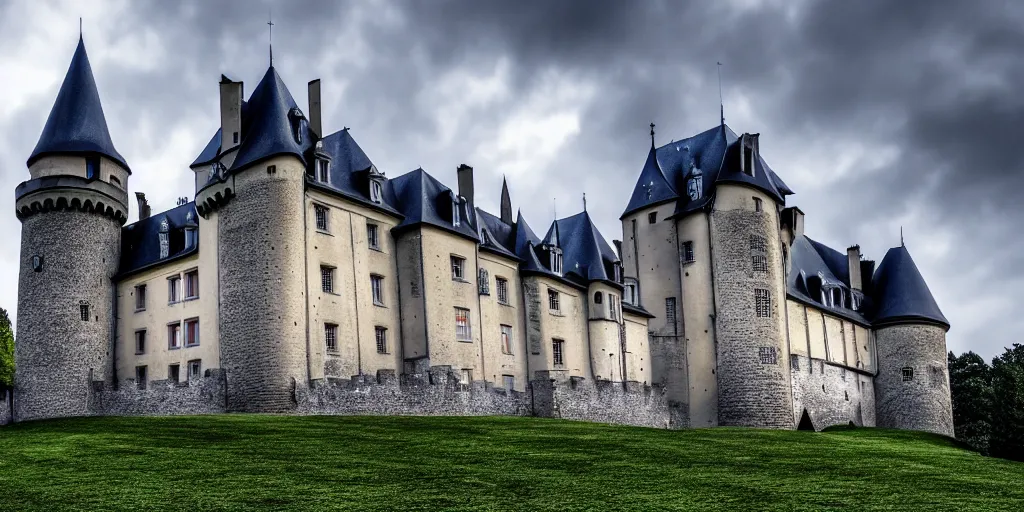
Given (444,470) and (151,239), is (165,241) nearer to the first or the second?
(151,239)

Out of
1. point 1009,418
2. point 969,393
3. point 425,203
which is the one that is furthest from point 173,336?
point 969,393

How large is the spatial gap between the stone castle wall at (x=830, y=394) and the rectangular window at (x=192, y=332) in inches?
1226

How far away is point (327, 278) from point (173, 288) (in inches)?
357

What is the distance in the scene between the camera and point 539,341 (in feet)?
191

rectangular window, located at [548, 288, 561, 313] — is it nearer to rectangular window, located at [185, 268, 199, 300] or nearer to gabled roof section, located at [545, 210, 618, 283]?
gabled roof section, located at [545, 210, 618, 283]

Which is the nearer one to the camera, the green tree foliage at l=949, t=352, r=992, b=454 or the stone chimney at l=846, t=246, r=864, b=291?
the stone chimney at l=846, t=246, r=864, b=291

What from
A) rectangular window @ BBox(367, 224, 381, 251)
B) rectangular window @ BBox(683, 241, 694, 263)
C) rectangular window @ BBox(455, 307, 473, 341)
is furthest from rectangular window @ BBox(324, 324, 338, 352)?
rectangular window @ BBox(683, 241, 694, 263)

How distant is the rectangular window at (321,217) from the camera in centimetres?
4822

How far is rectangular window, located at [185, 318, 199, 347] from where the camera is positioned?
50.6 metres

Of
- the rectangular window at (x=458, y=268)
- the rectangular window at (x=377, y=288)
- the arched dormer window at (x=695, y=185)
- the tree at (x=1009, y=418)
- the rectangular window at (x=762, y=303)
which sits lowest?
the tree at (x=1009, y=418)

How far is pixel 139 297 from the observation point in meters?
54.5

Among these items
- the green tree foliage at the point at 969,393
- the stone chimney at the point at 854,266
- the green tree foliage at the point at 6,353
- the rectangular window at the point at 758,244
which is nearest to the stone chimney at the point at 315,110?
the rectangular window at the point at 758,244

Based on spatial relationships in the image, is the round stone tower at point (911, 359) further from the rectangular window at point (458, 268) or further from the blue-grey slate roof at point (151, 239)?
the blue-grey slate roof at point (151, 239)

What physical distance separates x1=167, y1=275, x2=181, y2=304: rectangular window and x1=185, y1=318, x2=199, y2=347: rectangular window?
5.98ft
